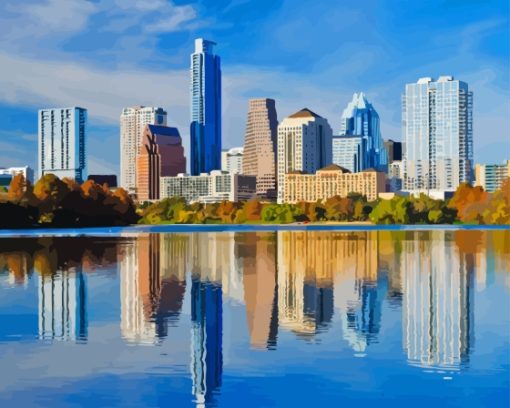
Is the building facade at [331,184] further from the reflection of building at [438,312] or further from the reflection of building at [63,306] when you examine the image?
the reflection of building at [63,306]

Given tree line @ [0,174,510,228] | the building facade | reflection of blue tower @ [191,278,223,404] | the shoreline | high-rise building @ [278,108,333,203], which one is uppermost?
high-rise building @ [278,108,333,203]

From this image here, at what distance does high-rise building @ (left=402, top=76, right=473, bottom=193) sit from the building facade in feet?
77.2

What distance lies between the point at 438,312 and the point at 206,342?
221 inches

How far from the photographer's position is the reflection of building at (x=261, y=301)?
15180 mm

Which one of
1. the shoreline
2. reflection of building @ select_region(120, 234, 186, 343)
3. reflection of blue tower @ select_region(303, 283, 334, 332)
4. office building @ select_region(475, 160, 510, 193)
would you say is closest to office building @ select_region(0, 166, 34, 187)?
the shoreline

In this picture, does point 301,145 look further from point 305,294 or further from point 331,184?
point 305,294

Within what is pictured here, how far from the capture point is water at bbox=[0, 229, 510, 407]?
11.3 m

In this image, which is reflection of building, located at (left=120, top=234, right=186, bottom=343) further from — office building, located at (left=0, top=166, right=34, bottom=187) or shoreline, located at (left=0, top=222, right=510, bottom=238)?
office building, located at (left=0, top=166, right=34, bottom=187)

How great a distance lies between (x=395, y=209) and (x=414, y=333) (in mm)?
88476

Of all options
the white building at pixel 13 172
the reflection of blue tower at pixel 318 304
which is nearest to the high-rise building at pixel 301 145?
the white building at pixel 13 172

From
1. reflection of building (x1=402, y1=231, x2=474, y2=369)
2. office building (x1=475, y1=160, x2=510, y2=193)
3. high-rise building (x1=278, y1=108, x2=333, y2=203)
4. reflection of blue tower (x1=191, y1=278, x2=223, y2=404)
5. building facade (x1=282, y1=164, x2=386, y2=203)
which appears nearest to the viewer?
reflection of blue tower (x1=191, y1=278, x2=223, y2=404)

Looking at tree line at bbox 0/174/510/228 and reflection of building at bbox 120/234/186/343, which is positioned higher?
tree line at bbox 0/174/510/228

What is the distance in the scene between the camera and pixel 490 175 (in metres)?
179

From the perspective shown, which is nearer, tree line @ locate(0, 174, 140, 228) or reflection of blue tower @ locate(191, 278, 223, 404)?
reflection of blue tower @ locate(191, 278, 223, 404)
